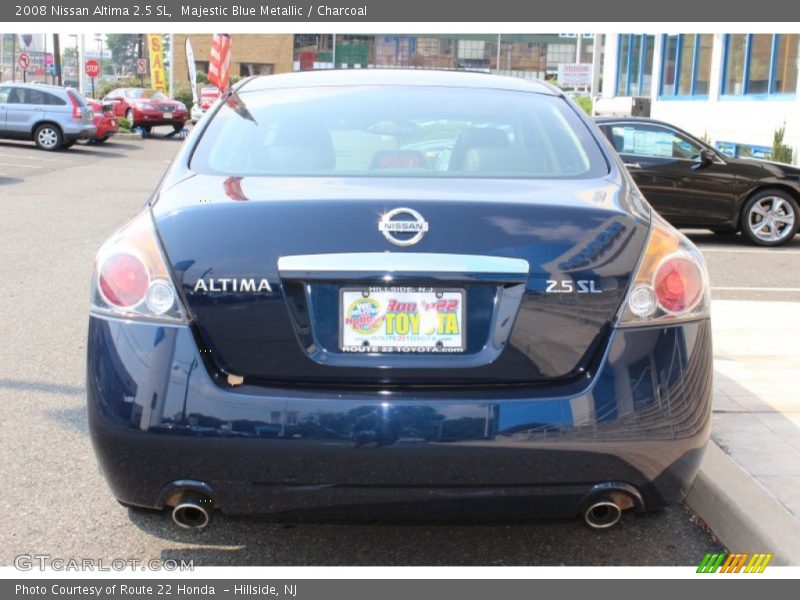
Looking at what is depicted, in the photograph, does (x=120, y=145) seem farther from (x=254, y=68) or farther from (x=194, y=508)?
(x=254, y=68)

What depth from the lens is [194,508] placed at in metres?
3.04

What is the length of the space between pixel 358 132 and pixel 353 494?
4.87ft

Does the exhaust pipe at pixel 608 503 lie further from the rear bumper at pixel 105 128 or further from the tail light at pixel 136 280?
the rear bumper at pixel 105 128

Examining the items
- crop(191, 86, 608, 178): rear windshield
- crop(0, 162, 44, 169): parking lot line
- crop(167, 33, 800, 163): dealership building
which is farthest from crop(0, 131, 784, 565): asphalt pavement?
crop(167, 33, 800, 163): dealership building

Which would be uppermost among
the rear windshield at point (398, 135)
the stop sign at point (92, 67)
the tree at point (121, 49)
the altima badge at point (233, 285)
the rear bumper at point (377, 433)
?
the rear windshield at point (398, 135)

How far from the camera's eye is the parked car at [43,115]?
27.3 meters

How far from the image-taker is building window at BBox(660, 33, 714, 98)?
26.7 metres

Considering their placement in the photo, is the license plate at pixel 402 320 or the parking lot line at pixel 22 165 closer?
the license plate at pixel 402 320

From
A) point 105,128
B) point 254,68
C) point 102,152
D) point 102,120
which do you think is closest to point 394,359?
point 102,152

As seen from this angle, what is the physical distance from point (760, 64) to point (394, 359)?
2210cm

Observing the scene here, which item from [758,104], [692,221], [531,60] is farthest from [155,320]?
[531,60]

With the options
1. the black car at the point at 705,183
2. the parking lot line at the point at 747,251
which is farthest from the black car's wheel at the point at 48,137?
the parking lot line at the point at 747,251

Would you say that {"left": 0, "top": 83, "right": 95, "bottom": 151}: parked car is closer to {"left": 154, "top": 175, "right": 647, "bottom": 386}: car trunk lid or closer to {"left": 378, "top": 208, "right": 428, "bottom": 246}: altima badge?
{"left": 154, "top": 175, "right": 647, "bottom": 386}: car trunk lid

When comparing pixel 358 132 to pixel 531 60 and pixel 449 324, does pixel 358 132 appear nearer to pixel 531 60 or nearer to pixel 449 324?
pixel 449 324
